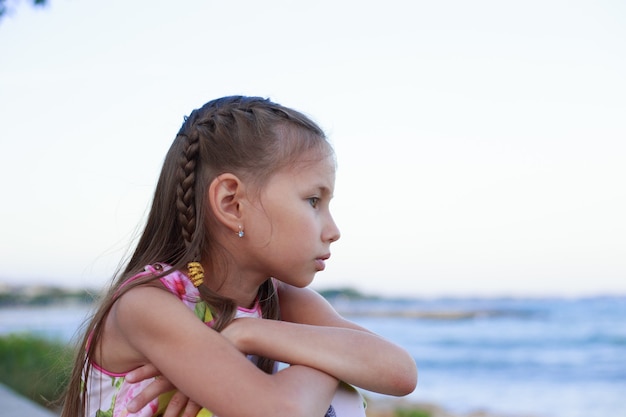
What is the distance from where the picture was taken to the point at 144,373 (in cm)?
173

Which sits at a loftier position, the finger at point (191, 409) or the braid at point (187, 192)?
the braid at point (187, 192)

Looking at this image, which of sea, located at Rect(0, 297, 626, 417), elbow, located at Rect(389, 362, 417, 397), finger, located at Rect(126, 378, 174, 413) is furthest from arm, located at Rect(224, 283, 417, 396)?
sea, located at Rect(0, 297, 626, 417)

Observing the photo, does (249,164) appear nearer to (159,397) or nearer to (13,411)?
(159,397)

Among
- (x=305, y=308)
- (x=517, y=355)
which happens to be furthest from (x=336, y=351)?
(x=517, y=355)

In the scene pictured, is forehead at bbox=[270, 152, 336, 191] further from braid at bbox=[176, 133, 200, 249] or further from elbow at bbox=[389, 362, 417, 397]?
elbow at bbox=[389, 362, 417, 397]

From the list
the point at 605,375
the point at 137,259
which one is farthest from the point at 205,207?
the point at 605,375

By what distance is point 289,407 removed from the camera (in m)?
1.54

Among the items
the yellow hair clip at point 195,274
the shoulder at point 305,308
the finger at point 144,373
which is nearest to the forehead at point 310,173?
the yellow hair clip at point 195,274

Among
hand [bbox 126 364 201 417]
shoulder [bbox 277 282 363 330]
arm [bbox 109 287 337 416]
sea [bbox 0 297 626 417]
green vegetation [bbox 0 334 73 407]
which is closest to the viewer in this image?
arm [bbox 109 287 337 416]

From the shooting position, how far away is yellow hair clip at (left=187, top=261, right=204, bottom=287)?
5.82 ft

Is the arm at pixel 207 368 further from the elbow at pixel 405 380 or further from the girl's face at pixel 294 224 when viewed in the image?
the girl's face at pixel 294 224

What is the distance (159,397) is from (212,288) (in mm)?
297

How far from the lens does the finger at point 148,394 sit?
1700 millimetres

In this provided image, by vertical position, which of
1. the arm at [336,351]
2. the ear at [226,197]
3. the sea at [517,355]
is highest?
the sea at [517,355]
